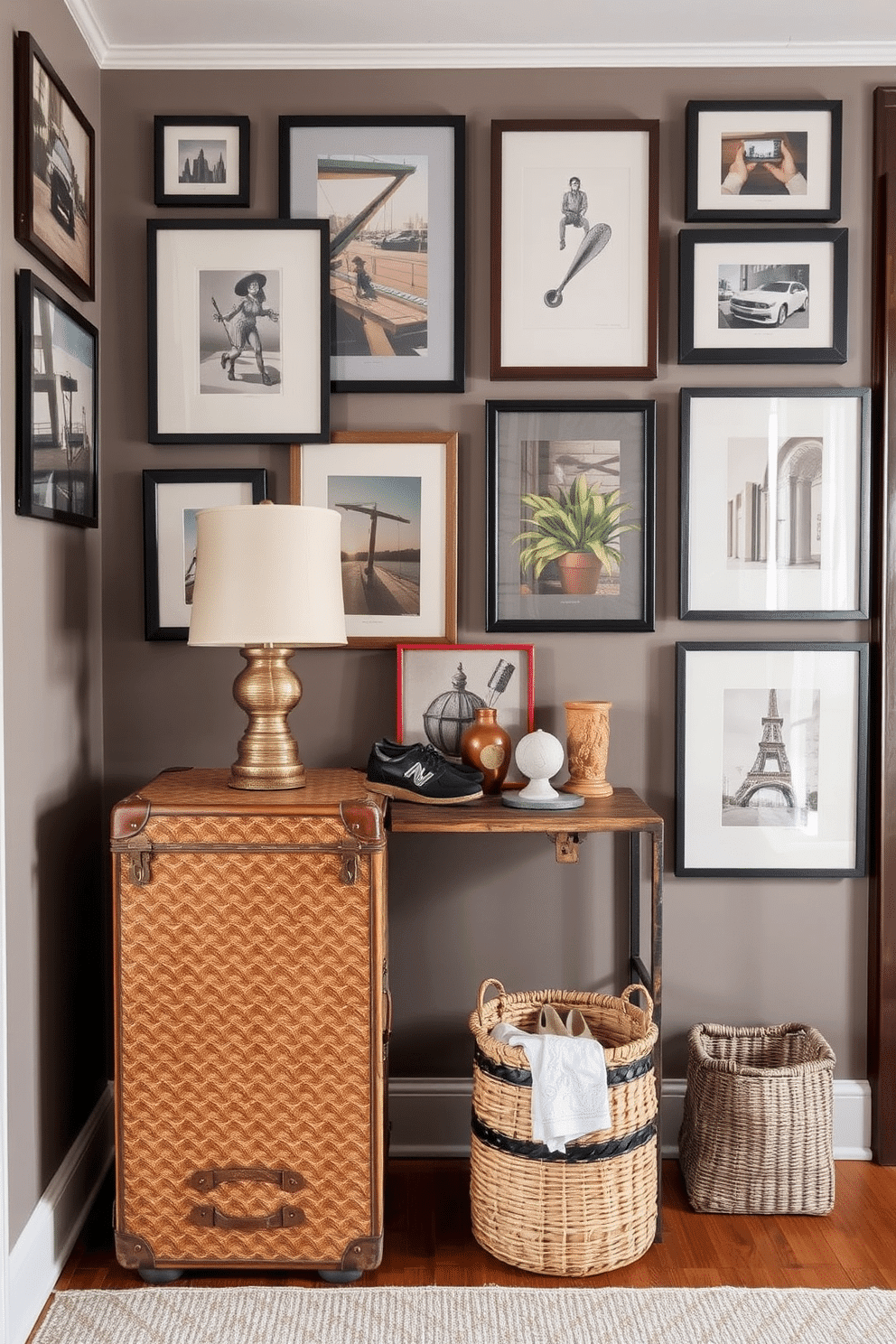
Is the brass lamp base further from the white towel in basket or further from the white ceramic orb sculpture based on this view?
the white towel in basket

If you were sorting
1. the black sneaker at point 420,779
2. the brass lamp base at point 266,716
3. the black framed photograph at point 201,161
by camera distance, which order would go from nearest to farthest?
the brass lamp base at point 266,716 < the black sneaker at point 420,779 < the black framed photograph at point 201,161

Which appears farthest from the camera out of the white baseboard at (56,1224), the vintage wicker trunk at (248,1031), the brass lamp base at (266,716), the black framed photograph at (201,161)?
the black framed photograph at (201,161)

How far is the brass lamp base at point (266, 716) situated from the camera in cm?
214

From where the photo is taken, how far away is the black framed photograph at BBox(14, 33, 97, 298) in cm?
192

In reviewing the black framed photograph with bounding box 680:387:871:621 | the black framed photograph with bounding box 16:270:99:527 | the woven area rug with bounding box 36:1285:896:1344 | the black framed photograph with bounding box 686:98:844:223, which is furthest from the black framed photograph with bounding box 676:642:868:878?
the black framed photograph with bounding box 16:270:99:527

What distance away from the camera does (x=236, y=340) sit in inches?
98.2

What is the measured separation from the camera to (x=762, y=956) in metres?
2.58

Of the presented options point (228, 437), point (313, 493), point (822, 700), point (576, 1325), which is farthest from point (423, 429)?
point (576, 1325)

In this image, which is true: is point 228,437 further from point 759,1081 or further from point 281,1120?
point 759,1081

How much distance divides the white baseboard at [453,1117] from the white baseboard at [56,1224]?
0.70 metres

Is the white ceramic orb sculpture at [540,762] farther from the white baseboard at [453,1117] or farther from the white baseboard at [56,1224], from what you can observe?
the white baseboard at [56,1224]

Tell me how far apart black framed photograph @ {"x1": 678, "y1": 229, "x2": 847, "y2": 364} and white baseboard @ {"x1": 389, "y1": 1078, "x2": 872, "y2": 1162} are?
180 cm

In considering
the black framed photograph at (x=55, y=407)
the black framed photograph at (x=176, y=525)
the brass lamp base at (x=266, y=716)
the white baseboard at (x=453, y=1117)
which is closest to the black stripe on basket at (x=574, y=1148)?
the white baseboard at (x=453, y=1117)

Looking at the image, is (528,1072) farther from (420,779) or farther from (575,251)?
(575,251)
